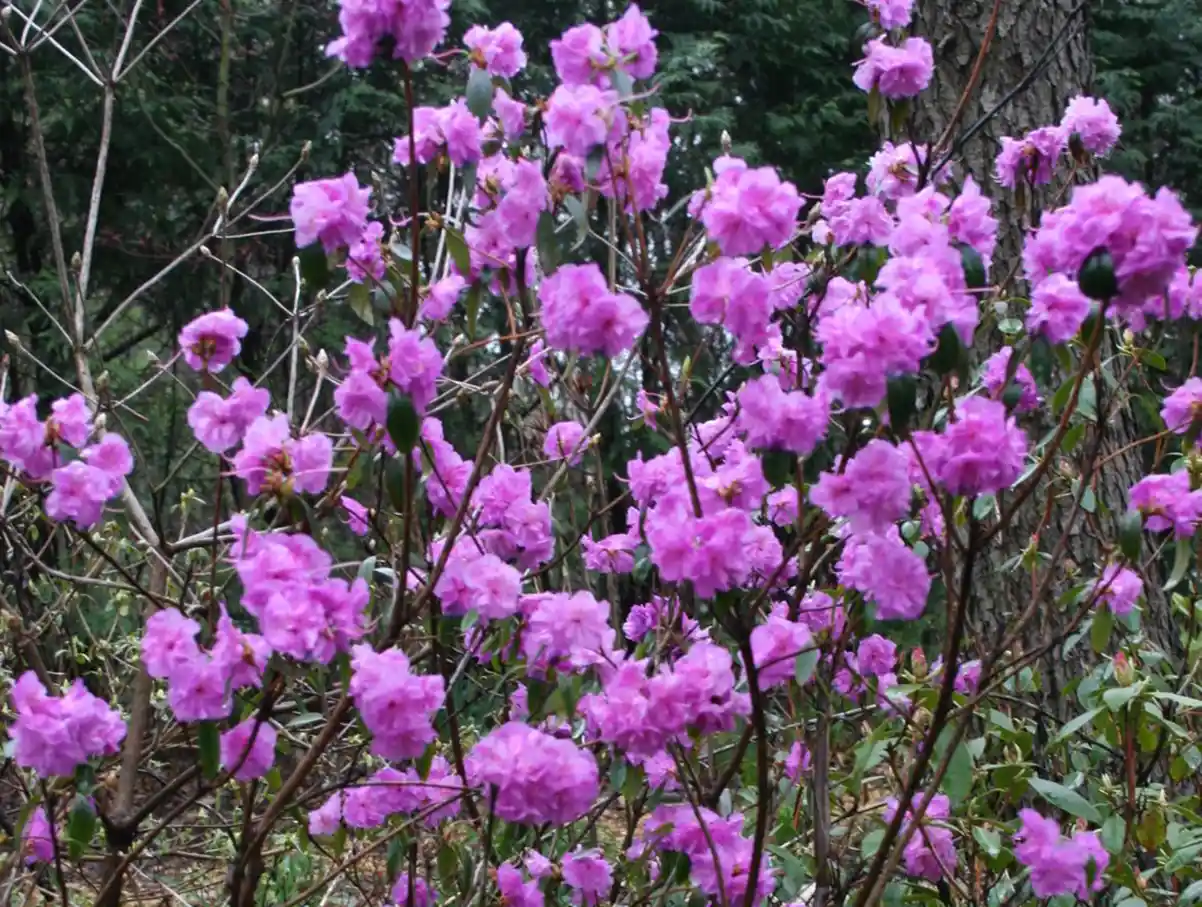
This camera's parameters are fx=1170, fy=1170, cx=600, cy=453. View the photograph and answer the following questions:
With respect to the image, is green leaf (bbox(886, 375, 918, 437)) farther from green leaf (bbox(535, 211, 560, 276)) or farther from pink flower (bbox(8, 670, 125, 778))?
pink flower (bbox(8, 670, 125, 778))

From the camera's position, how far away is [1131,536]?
1593 mm

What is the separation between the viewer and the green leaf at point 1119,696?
1789 mm

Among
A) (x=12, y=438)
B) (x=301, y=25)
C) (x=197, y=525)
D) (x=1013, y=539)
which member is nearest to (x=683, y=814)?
(x=12, y=438)

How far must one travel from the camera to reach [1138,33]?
897cm

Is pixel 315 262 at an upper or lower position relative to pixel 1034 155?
lower

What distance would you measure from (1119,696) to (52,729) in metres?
1.50

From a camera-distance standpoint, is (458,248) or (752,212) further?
(458,248)

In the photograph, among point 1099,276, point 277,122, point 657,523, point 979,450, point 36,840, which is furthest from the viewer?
point 277,122

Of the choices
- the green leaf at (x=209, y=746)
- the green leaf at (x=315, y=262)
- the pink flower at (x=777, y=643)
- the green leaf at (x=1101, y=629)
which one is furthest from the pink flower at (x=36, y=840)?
the green leaf at (x=1101, y=629)

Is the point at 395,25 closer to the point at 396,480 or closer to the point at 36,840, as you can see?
the point at 396,480

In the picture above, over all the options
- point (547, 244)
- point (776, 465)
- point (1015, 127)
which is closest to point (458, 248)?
point (547, 244)

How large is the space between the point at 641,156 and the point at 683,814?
92cm

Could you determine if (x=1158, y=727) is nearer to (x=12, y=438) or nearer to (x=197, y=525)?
(x=12, y=438)

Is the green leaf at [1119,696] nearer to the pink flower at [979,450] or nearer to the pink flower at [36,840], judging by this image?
the pink flower at [979,450]
